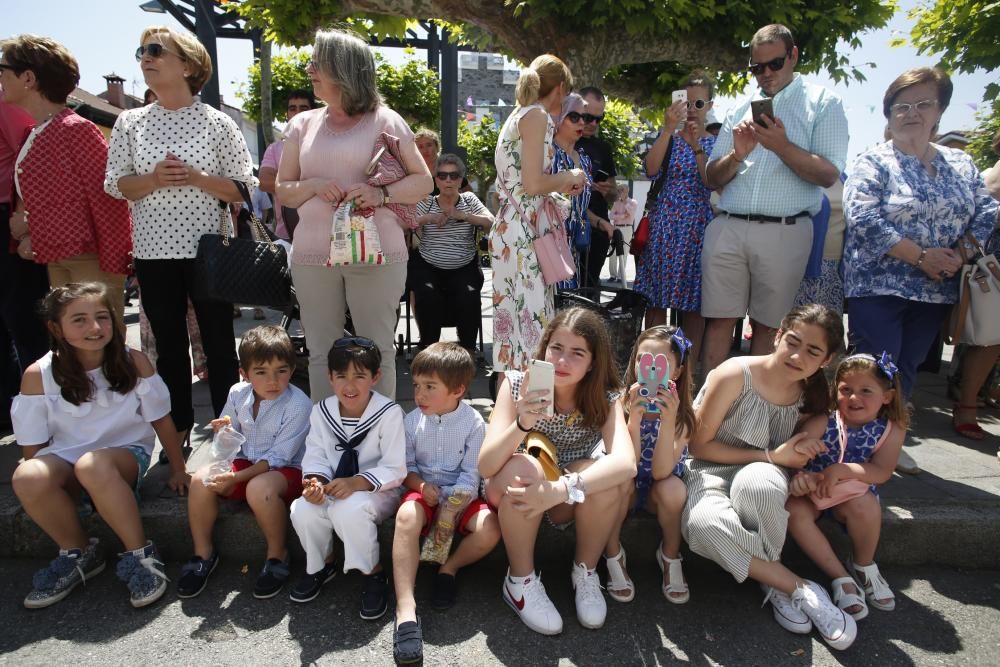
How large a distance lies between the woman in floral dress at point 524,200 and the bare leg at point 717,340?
891 millimetres

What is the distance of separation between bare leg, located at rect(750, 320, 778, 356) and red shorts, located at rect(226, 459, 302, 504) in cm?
240

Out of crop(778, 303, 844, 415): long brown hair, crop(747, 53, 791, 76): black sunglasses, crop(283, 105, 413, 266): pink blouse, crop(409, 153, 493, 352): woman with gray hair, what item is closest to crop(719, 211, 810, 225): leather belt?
crop(747, 53, 791, 76): black sunglasses

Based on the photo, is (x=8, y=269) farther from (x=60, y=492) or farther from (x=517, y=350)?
(x=517, y=350)

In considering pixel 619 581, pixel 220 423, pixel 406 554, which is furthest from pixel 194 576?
pixel 619 581

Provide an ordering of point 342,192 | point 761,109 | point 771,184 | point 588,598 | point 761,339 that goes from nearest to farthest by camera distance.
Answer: point 588,598, point 342,192, point 761,109, point 771,184, point 761,339

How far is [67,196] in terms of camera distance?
302 cm

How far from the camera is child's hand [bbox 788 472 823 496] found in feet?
7.92

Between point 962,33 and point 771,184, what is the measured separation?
4.60m

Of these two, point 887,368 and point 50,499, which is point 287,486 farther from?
point 887,368

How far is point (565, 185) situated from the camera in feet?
10.8

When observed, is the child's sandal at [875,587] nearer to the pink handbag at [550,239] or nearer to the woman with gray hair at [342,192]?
the pink handbag at [550,239]

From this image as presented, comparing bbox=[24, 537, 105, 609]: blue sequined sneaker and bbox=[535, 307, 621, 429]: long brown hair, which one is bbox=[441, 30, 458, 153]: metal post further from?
bbox=[24, 537, 105, 609]: blue sequined sneaker

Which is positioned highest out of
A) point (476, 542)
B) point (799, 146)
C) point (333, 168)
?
point (799, 146)

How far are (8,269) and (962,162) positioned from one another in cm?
483
